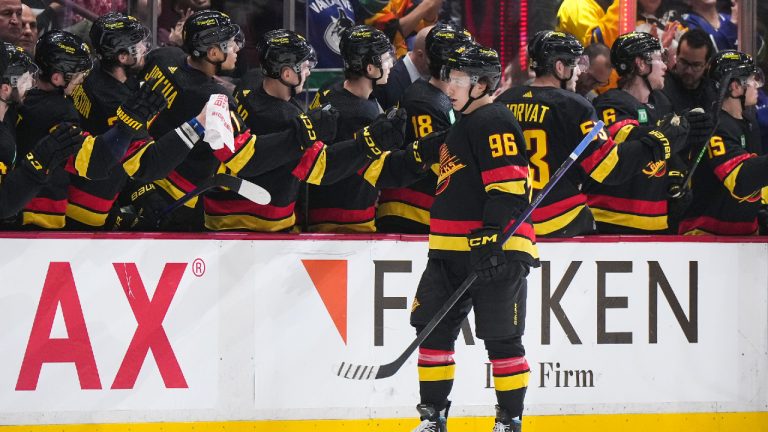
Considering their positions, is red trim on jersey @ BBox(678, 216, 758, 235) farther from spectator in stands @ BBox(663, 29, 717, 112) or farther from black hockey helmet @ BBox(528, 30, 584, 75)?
black hockey helmet @ BBox(528, 30, 584, 75)

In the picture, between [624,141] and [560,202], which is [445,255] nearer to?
[560,202]

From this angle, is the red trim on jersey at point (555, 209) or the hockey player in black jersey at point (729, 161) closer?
the red trim on jersey at point (555, 209)

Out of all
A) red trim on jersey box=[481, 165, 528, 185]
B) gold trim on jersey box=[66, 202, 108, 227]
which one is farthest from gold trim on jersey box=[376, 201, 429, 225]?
gold trim on jersey box=[66, 202, 108, 227]

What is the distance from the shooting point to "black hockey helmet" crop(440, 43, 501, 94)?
447 centimetres

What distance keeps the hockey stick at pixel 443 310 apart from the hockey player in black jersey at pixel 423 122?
0.66m

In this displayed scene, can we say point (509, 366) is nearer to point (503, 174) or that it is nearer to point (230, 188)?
point (503, 174)

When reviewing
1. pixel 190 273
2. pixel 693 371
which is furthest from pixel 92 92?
pixel 693 371

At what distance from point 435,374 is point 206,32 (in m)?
1.61

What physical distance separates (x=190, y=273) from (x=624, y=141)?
1.85 meters

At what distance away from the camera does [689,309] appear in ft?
16.9

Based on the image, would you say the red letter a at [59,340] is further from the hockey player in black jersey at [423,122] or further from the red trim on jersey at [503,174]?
the red trim on jersey at [503,174]

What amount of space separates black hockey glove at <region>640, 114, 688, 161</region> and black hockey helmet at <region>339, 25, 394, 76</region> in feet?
3.65

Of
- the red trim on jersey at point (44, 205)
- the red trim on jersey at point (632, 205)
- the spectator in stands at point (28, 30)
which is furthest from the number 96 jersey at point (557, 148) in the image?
the spectator in stands at point (28, 30)

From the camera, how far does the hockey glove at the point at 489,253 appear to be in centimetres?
427
